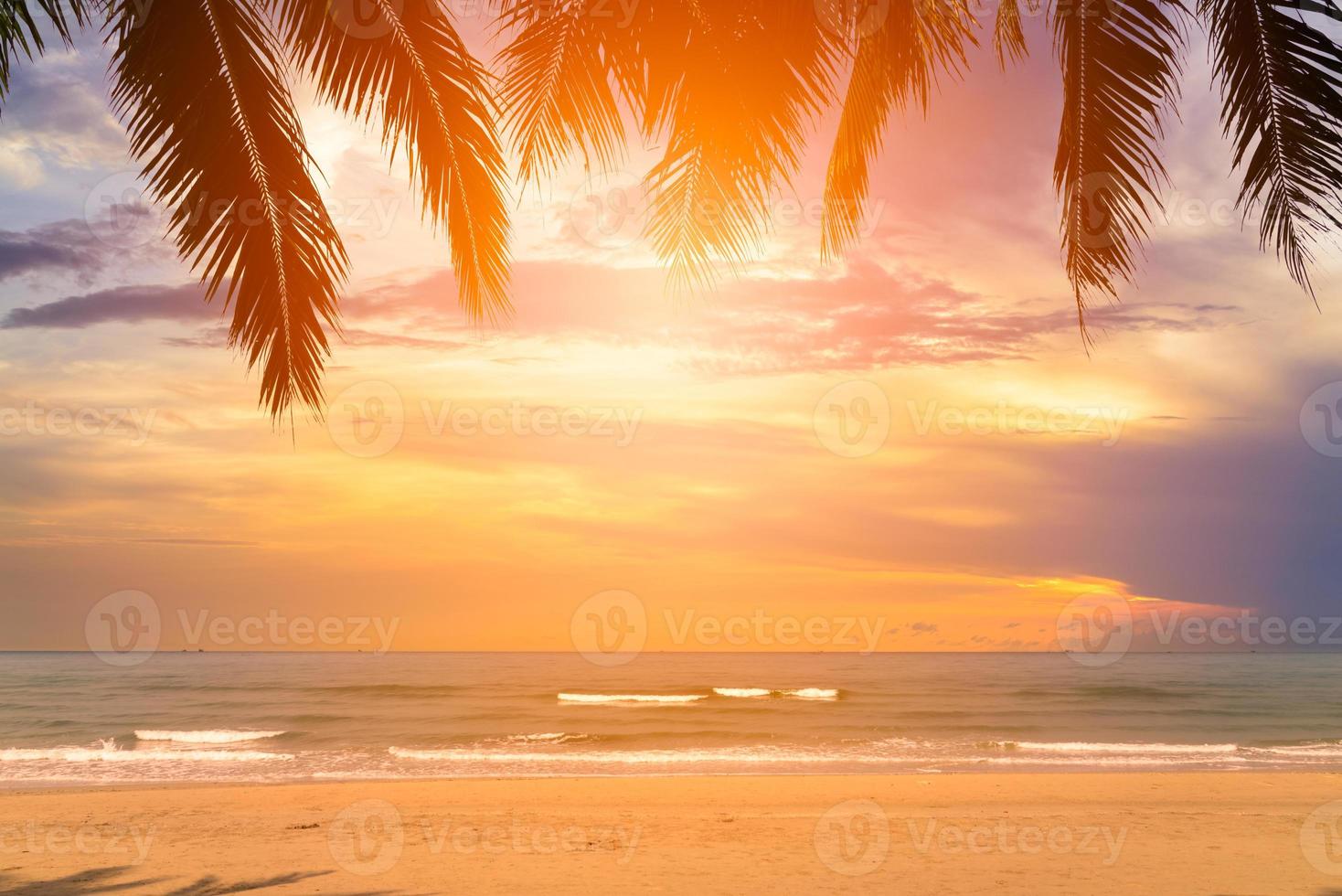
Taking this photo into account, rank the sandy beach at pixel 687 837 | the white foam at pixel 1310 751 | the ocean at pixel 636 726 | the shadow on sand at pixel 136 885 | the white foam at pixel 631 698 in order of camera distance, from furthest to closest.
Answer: the white foam at pixel 631 698 < the white foam at pixel 1310 751 < the ocean at pixel 636 726 < the sandy beach at pixel 687 837 < the shadow on sand at pixel 136 885

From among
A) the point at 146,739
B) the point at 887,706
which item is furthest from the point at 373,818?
the point at 887,706

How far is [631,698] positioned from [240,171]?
37.5 m

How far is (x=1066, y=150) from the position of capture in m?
6.11

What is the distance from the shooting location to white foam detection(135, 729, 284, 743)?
28.5m

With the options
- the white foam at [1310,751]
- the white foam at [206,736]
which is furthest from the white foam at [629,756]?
the white foam at [1310,751]

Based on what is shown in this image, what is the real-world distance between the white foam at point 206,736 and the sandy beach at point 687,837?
12059mm

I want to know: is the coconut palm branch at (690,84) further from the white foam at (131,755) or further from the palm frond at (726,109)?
the white foam at (131,755)

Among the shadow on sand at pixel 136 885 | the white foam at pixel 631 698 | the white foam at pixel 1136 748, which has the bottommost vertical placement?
the shadow on sand at pixel 136 885

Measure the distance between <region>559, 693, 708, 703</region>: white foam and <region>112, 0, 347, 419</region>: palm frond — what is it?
115 feet

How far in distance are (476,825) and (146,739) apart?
20358 millimetres

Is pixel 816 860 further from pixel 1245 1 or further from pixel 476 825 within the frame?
pixel 1245 1

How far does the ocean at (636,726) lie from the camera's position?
72.4 feet

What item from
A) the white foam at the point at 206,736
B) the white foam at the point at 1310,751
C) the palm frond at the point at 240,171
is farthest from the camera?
the white foam at the point at 206,736

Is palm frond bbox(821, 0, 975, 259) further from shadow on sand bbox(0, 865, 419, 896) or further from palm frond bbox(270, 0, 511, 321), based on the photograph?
shadow on sand bbox(0, 865, 419, 896)
